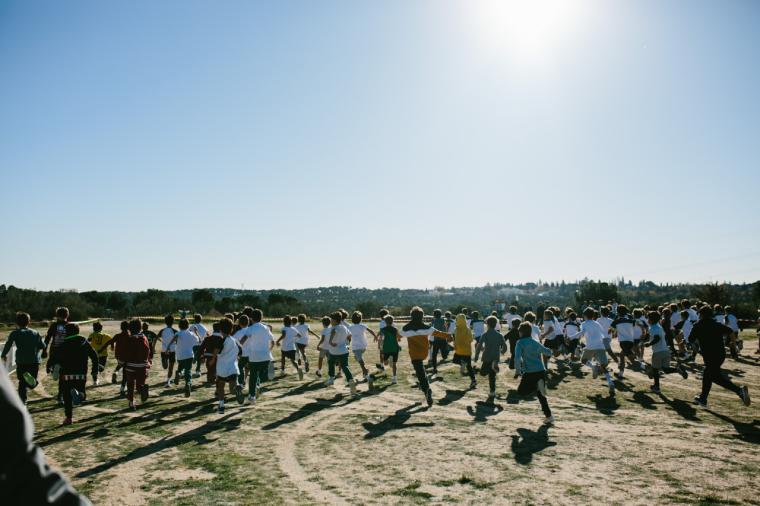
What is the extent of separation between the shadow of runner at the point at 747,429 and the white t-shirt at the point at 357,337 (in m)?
9.57

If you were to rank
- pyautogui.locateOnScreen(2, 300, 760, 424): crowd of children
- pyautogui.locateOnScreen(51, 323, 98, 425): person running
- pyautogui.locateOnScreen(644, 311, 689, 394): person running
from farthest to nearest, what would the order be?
pyautogui.locateOnScreen(644, 311, 689, 394): person running → pyautogui.locateOnScreen(2, 300, 760, 424): crowd of children → pyautogui.locateOnScreen(51, 323, 98, 425): person running

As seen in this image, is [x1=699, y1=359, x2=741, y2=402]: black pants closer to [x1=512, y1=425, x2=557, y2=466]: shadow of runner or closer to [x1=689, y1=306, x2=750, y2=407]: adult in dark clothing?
[x1=689, y1=306, x2=750, y2=407]: adult in dark clothing

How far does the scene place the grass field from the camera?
6.54m

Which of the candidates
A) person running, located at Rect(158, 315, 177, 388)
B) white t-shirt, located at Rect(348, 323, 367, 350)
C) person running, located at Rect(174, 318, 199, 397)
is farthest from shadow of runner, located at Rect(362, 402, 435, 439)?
person running, located at Rect(158, 315, 177, 388)

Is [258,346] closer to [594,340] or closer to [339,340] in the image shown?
[339,340]

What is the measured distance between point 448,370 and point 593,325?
20.0ft

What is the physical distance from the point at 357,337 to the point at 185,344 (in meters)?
5.26

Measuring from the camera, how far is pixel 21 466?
1324 mm

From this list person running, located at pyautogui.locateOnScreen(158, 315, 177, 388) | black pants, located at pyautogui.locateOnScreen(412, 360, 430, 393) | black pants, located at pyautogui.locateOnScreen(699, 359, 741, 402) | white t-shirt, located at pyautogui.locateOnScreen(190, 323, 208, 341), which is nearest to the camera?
black pants, located at pyautogui.locateOnScreen(699, 359, 741, 402)

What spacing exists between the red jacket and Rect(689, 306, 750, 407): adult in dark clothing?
513 inches

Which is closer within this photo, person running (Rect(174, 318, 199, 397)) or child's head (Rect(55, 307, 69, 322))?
child's head (Rect(55, 307, 69, 322))

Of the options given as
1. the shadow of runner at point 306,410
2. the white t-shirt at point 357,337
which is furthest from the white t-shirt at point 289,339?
the shadow of runner at point 306,410

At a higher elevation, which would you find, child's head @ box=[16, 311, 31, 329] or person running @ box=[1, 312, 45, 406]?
child's head @ box=[16, 311, 31, 329]

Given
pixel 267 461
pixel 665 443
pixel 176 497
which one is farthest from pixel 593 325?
pixel 176 497
